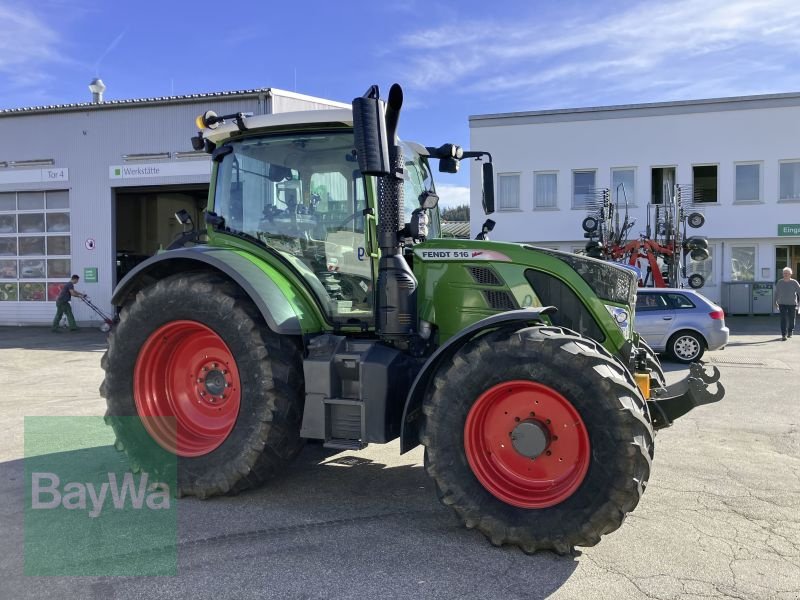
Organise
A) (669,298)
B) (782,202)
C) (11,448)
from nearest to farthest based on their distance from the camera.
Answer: (11,448)
(669,298)
(782,202)

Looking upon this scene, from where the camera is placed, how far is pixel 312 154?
478cm

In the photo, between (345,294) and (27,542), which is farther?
(345,294)

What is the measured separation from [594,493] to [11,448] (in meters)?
5.20

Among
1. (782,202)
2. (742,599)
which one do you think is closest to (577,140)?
(782,202)

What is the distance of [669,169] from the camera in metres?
23.5

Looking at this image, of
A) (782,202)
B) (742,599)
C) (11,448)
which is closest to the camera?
(742,599)

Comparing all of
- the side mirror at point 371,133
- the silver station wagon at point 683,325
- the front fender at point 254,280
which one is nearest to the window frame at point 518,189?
the silver station wagon at point 683,325

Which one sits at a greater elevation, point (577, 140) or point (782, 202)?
point (577, 140)

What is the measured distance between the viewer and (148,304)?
15.5 ft

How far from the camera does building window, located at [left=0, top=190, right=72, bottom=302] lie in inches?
753

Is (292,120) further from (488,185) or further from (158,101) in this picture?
(158,101)

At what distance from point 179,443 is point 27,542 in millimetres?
1130

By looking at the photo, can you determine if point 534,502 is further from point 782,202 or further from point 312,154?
point 782,202

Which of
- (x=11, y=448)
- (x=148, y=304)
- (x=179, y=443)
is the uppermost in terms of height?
(x=148, y=304)
